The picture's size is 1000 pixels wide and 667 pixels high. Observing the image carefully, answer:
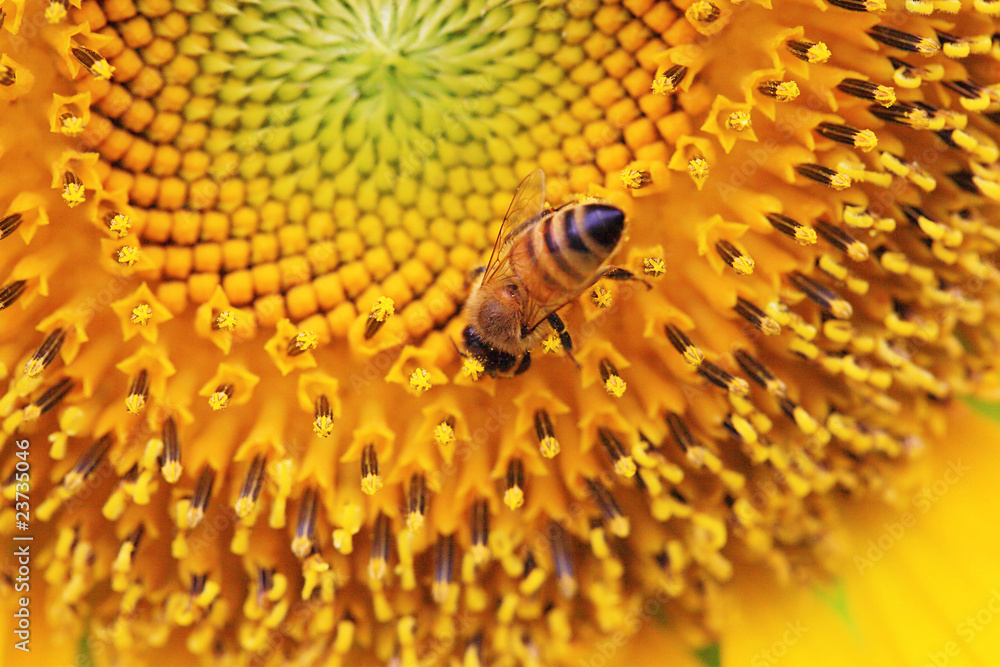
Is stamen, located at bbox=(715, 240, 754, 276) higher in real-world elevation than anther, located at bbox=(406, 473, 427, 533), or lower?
higher

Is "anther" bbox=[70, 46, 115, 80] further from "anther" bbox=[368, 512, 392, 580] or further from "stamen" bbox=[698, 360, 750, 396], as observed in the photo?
"stamen" bbox=[698, 360, 750, 396]

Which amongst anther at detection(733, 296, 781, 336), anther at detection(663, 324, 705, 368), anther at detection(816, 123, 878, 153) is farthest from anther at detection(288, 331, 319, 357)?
anther at detection(816, 123, 878, 153)

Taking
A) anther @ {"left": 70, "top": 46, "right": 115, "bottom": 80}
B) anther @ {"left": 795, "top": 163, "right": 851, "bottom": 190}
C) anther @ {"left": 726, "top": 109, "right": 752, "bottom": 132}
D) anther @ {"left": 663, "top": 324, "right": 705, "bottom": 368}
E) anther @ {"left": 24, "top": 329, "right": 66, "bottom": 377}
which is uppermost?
anther @ {"left": 70, "top": 46, "right": 115, "bottom": 80}

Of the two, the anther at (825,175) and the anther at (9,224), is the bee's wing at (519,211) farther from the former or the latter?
the anther at (9,224)

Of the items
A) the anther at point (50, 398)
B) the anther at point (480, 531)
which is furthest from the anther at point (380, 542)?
the anther at point (50, 398)

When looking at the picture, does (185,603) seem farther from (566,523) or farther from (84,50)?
(84,50)

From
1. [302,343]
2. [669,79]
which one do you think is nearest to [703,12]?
[669,79]

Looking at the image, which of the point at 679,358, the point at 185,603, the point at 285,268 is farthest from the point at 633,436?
the point at 185,603
